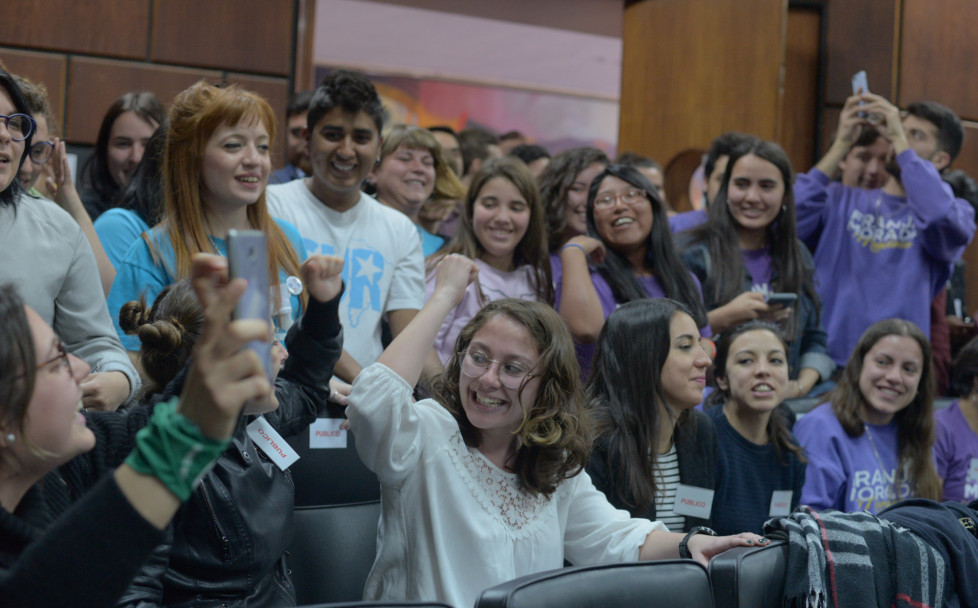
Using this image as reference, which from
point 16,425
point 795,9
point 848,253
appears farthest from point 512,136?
point 16,425

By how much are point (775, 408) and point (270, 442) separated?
179cm

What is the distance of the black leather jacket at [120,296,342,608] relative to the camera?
1.59 meters

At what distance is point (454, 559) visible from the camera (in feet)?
5.94

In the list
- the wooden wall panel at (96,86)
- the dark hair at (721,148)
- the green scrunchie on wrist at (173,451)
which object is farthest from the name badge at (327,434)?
the wooden wall panel at (96,86)

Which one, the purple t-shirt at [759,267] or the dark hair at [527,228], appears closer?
the dark hair at [527,228]

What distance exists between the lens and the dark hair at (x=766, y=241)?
3.42m

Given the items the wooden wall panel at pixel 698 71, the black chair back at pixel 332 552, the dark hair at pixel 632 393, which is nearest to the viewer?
the black chair back at pixel 332 552

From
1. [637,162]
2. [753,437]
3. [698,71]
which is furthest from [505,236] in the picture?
[698,71]

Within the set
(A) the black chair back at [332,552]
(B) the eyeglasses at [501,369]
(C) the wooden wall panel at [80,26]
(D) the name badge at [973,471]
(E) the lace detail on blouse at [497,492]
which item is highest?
(C) the wooden wall panel at [80,26]

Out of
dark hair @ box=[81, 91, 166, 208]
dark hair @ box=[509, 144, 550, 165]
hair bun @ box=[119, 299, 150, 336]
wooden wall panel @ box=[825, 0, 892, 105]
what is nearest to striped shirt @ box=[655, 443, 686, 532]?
hair bun @ box=[119, 299, 150, 336]

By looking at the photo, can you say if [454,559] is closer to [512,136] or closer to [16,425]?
[16,425]

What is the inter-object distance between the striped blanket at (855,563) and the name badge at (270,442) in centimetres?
94

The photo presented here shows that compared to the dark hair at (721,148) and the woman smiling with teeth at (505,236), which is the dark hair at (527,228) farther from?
the dark hair at (721,148)

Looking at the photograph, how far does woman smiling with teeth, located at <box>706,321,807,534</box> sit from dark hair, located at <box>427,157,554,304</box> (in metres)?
0.64
